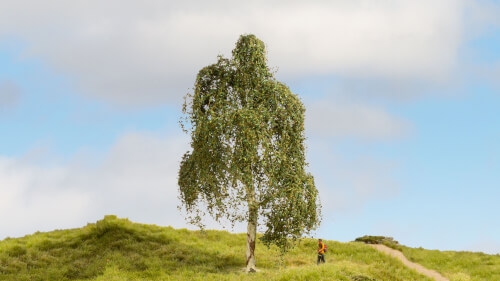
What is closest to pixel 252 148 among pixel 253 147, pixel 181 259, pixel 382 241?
pixel 253 147

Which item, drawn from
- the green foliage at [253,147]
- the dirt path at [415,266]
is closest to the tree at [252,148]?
the green foliage at [253,147]

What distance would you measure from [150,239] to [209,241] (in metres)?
5.62

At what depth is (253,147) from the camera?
39.9 metres

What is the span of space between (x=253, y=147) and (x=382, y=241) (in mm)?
25640

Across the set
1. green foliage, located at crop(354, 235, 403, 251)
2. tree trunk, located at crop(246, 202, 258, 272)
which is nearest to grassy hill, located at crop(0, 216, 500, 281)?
tree trunk, located at crop(246, 202, 258, 272)

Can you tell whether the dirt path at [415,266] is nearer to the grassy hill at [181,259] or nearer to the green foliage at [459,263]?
the green foliage at [459,263]

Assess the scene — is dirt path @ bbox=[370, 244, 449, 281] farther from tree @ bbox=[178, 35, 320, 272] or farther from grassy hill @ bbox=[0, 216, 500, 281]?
tree @ bbox=[178, 35, 320, 272]

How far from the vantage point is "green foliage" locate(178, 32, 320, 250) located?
40438mm

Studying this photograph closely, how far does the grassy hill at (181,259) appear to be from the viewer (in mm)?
39656

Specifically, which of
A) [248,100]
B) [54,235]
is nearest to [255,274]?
[248,100]

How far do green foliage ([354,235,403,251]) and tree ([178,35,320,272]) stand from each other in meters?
18.9

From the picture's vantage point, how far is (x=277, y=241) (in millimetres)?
42344

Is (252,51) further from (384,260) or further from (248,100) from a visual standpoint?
(384,260)

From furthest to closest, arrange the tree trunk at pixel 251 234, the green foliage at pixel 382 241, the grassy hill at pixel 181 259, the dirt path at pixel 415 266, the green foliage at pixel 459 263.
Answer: the green foliage at pixel 382 241
the green foliage at pixel 459 263
the dirt path at pixel 415 266
the tree trunk at pixel 251 234
the grassy hill at pixel 181 259
